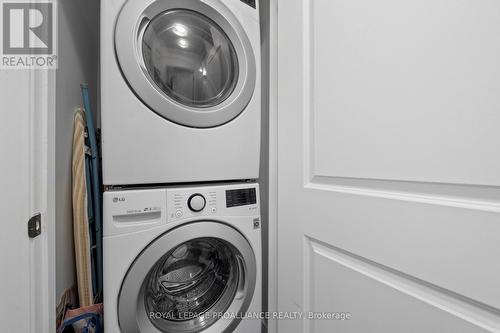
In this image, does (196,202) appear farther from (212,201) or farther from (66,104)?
(66,104)

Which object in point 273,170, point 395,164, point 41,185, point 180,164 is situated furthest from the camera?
point 273,170

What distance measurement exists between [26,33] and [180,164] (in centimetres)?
57

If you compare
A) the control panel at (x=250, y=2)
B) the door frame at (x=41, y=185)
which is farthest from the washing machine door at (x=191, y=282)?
the control panel at (x=250, y=2)

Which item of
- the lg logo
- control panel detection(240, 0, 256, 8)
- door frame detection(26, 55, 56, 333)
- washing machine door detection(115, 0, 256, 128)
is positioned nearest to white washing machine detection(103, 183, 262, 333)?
door frame detection(26, 55, 56, 333)

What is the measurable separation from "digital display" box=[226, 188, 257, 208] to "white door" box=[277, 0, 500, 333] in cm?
20

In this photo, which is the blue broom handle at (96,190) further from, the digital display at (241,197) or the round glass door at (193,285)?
the digital display at (241,197)

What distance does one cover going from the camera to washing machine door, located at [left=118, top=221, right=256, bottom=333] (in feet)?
2.39

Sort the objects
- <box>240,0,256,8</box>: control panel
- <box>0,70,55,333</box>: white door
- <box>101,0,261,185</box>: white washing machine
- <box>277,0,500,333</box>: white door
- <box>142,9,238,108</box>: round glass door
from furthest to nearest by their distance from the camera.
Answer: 1. <box>240,0,256,8</box>: control panel
2. <box>142,9,238,108</box>: round glass door
3. <box>101,0,261,185</box>: white washing machine
4. <box>0,70,55,333</box>: white door
5. <box>277,0,500,333</box>: white door

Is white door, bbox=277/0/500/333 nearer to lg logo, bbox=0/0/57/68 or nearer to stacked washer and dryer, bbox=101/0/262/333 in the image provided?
stacked washer and dryer, bbox=101/0/262/333

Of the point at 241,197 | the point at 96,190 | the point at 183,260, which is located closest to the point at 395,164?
the point at 241,197

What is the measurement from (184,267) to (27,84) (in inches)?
33.7

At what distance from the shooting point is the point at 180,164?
2.63 ft

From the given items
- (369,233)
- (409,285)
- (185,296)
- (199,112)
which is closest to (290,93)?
(199,112)

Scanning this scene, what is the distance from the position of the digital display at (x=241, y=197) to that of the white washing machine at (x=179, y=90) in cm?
7
